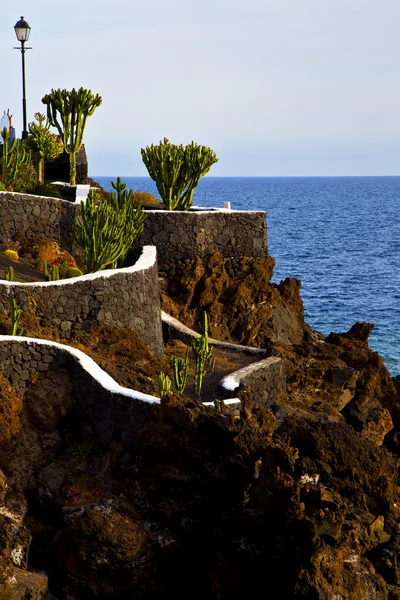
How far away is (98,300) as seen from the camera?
2144 cm

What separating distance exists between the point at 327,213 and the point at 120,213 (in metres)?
97.9

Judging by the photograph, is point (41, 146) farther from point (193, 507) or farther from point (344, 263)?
point (344, 263)

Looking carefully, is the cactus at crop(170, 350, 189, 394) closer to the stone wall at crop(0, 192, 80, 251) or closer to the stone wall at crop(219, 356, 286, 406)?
the stone wall at crop(219, 356, 286, 406)

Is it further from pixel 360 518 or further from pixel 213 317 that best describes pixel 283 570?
pixel 213 317

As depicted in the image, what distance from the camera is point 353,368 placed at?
25.2 meters

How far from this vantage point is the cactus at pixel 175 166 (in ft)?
99.8

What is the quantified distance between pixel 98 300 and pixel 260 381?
13.4 feet

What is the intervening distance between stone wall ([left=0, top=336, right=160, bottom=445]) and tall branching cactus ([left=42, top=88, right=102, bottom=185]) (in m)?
13.9

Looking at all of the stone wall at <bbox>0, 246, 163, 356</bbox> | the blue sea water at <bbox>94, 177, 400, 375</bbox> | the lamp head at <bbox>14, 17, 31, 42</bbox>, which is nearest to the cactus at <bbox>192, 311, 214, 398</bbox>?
the stone wall at <bbox>0, 246, 163, 356</bbox>

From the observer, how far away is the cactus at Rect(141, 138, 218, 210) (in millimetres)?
30422

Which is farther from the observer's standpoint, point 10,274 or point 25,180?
point 25,180

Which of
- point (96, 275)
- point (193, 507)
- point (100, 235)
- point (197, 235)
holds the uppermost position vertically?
point (100, 235)

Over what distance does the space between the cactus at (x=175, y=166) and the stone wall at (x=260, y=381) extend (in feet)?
34.0

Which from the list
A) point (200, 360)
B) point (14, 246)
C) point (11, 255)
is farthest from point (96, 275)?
point (14, 246)
